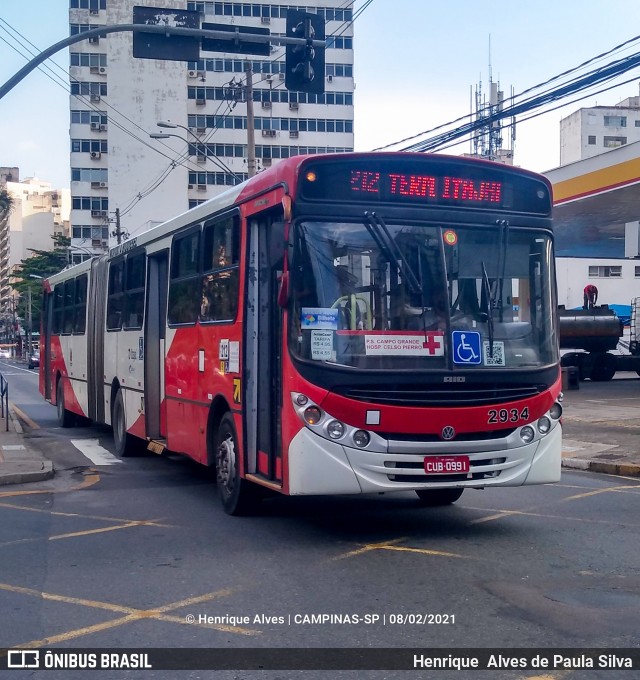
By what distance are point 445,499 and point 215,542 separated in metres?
2.89

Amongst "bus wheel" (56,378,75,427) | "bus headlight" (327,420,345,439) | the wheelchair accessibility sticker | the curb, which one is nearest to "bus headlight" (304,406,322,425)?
"bus headlight" (327,420,345,439)

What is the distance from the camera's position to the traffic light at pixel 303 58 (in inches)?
538

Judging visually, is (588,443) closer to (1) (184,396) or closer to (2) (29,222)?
(1) (184,396)

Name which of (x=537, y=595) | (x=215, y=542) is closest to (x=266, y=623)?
(x=537, y=595)

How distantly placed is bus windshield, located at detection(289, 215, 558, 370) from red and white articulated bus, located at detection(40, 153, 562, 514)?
0.01 metres

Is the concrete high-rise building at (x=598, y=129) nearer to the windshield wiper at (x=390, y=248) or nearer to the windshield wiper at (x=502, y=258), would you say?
the windshield wiper at (x=502, y=258)

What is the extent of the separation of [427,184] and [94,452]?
9.17 m

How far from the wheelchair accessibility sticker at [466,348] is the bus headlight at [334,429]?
3.76 ft

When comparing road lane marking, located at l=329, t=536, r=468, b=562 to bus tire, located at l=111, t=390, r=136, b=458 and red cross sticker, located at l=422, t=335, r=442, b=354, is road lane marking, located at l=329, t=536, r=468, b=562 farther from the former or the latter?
bus tire, located at l=111, t=390, r=136, b=458

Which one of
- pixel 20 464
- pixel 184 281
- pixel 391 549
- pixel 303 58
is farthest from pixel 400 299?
pixel 20 464

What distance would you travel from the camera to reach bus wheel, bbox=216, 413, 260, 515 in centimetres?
925

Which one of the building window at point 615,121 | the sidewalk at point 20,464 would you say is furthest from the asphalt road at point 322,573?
the building window at point 615,121

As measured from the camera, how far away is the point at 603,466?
1340 centimetres

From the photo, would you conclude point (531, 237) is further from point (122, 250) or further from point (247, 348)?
point (122, 250)
